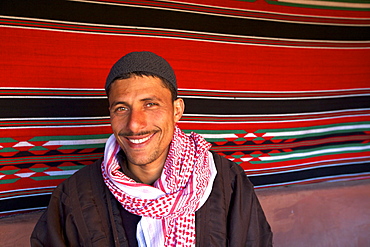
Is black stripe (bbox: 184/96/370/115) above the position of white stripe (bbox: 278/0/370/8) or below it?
below

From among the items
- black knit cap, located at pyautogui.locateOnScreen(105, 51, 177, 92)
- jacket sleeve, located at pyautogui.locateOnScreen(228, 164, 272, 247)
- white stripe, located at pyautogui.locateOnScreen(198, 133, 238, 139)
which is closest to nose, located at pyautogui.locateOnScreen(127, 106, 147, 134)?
black knit cap, located at pyautogui.locateOnScreen(105, 51, 177, 92)

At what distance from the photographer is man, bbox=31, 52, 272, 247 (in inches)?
46.9

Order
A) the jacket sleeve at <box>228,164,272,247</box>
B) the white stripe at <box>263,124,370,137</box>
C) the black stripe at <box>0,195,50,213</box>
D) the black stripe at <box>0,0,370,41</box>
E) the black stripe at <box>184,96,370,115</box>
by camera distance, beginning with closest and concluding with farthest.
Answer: the jacket sleeve at <box>228,164,272,247</box> → the black stripe at <box>0,0,370,41</box> → the black stripe at <box>0,195,50,213</box> → the black stripe at <box>184,96,370,115</box> → the white stripe at <box>263,124,370,137</box>

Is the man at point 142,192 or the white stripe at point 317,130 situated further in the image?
the white stripe at point 317,130

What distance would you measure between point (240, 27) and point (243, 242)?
4.09 feet

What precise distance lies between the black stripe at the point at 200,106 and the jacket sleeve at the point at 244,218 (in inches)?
21.5

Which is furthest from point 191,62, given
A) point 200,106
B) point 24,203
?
point 24,203

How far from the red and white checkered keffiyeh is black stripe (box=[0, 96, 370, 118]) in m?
0.45

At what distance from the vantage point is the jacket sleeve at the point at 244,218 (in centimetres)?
132

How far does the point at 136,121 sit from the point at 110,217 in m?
0.42

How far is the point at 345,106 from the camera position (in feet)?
7.05

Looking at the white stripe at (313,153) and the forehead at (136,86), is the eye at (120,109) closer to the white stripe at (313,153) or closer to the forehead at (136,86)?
the forehead at (136,86)

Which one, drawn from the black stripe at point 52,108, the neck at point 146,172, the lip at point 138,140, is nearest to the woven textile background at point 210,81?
the black stripe at point 52,108

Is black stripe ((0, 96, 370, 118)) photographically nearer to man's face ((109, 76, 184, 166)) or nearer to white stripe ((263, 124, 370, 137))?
white stripe ((263, 124, 370, 137))
